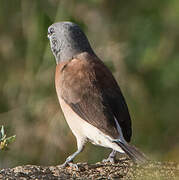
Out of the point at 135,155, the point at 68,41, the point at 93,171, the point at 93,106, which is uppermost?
the point at 68,41

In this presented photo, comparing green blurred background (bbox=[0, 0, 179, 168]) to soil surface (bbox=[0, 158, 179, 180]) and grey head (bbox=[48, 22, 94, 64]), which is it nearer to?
grey head (bbox=[48, 22, 94, 64])

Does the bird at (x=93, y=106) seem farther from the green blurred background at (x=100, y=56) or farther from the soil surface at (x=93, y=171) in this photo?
the green blurred background at (x=100, y=56)

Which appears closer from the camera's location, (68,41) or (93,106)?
(93,106)

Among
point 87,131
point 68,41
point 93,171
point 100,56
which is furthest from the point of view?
point 100,56

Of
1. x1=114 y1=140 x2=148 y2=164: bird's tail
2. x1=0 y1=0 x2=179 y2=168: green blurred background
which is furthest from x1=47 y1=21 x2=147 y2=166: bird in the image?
x1=0 y1=0 x2=179 y2=168: green blurred background

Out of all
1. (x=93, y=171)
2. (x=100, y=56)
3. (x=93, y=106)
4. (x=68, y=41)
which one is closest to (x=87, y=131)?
(x=93, y=106)

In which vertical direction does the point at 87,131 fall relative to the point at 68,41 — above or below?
below

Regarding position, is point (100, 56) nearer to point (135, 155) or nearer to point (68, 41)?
point (68, 41)

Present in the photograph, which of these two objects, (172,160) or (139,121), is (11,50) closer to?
(139,121)
